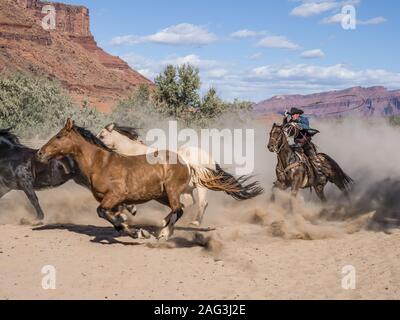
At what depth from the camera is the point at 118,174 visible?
8.65 meters

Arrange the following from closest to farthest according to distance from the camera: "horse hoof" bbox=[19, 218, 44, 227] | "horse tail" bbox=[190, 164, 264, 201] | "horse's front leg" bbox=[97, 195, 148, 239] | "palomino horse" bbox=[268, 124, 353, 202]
→ 1. "horse's front leg" bbox=[97, 195, 148, 239]
2. "horse tail" bbox=[190, 164, 264, 201]
3. "horse hoof" bbox=[19, 218, 44, 227]
4. "palomino horse" bbox=[268, 124, 353, 202]

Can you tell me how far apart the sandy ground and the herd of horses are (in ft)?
1.89

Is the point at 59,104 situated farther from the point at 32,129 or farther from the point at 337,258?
the point at 337,258

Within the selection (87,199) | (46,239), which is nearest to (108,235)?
(46,239)

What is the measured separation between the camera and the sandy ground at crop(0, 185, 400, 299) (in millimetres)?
6301

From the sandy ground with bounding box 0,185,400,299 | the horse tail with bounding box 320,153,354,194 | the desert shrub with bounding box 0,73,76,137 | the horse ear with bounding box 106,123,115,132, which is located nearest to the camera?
the sandy ground with bounding box 0,185,400,299

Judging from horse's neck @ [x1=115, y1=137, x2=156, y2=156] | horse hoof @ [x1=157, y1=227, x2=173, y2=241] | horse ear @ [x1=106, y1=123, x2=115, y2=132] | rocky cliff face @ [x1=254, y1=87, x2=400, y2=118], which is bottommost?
horse hoof @ [x1=157, y1=227, x2=173, y2=241]

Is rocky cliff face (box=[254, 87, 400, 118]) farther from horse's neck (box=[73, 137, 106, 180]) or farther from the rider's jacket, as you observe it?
horse's neck (box=[73, 137, 106, 180])

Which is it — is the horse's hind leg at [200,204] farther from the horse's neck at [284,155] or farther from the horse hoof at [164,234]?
the horse hoof at [164,234]

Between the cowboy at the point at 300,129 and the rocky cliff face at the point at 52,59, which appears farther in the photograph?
the rocky cliff face at the point at 52,59

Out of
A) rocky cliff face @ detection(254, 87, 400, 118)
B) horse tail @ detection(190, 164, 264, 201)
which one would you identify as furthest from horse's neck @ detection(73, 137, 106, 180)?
rocky cliff face @ detection(254, 87, 400, 118)

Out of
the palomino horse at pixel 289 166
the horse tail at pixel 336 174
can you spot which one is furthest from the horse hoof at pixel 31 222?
the horse tail at pixel 336 174

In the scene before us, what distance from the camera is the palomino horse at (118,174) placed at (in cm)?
855
